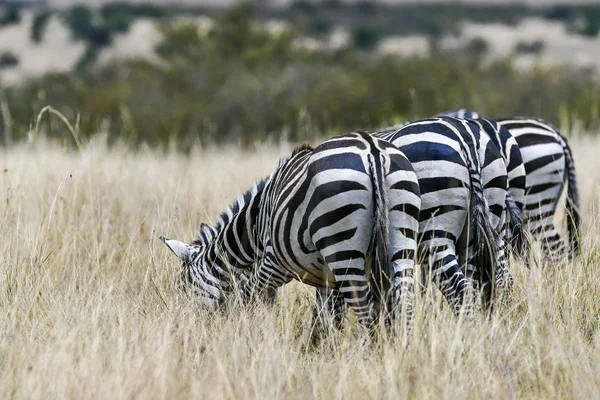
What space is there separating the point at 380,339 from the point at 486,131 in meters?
2.23

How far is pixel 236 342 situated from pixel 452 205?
161 cm

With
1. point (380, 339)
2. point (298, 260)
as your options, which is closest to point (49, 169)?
point (298, 260)

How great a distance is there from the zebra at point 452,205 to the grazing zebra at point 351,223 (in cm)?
33

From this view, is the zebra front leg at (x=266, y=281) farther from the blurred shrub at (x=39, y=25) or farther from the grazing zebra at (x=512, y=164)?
the blurred shrub at (x=39, y=25)

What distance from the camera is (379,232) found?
14.5ft

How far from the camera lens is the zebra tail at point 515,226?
553 cm

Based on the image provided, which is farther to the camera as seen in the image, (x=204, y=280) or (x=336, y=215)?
(x=204, y=280)

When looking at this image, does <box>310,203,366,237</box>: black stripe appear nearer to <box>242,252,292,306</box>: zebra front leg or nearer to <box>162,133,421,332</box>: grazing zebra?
<box>162,133,421,332</box>: grazing zebra

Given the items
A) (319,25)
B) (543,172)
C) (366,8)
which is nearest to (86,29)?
(319,25)

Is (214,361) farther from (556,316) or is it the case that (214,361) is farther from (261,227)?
(556,316)

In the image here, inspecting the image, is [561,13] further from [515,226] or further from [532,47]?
[515,226]

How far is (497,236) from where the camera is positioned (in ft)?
17.4

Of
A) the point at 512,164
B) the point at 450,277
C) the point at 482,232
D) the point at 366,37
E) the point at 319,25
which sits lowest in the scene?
the point at 450,277

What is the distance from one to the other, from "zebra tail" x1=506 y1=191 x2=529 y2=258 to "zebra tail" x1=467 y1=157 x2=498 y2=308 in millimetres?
372
